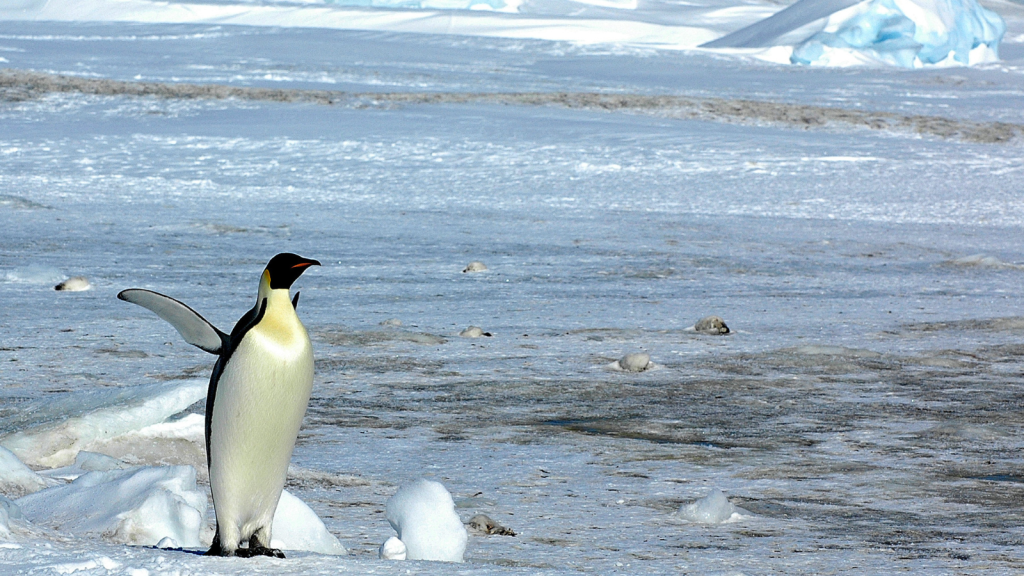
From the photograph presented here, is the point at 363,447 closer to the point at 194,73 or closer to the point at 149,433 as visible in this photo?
the point at 149,433

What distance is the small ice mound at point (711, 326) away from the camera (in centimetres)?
513

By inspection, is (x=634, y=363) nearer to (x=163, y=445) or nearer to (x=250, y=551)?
(x=163, y=445)

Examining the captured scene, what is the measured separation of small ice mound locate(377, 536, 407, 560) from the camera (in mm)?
2137

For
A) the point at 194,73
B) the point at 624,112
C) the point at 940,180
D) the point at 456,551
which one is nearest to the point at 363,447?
the point at 456,551

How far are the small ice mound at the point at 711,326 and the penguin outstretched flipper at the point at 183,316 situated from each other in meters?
3.22

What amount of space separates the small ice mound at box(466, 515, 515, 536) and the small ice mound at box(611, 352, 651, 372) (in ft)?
6.33

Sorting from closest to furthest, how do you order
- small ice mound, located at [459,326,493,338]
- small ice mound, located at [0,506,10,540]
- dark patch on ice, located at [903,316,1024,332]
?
small ice mound, located at [0,506,10,540], small ice mound, located at [459,326,493,338], dark patch on ice, located at [903,316,1024,332]

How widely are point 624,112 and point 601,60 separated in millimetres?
9272

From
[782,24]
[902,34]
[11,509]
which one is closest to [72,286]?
[11,509]

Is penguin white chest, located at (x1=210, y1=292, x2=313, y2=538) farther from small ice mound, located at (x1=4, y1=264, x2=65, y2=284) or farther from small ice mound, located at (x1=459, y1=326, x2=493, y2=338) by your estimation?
small ice mound, located at (x1=4, y1=264, x2=65, y2=284)

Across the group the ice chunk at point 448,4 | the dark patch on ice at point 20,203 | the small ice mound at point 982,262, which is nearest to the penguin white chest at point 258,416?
the small ice mound at point 982,262

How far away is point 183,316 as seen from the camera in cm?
211

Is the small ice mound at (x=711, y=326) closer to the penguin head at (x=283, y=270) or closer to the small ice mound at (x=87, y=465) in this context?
the small ice mound at (x=87, y=465)

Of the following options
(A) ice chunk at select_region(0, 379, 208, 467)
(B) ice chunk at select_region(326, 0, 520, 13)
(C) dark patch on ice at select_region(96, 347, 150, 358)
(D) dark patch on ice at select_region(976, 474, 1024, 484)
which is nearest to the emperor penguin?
(A) ice chunk at select_region(0, 379, 208, 467)
